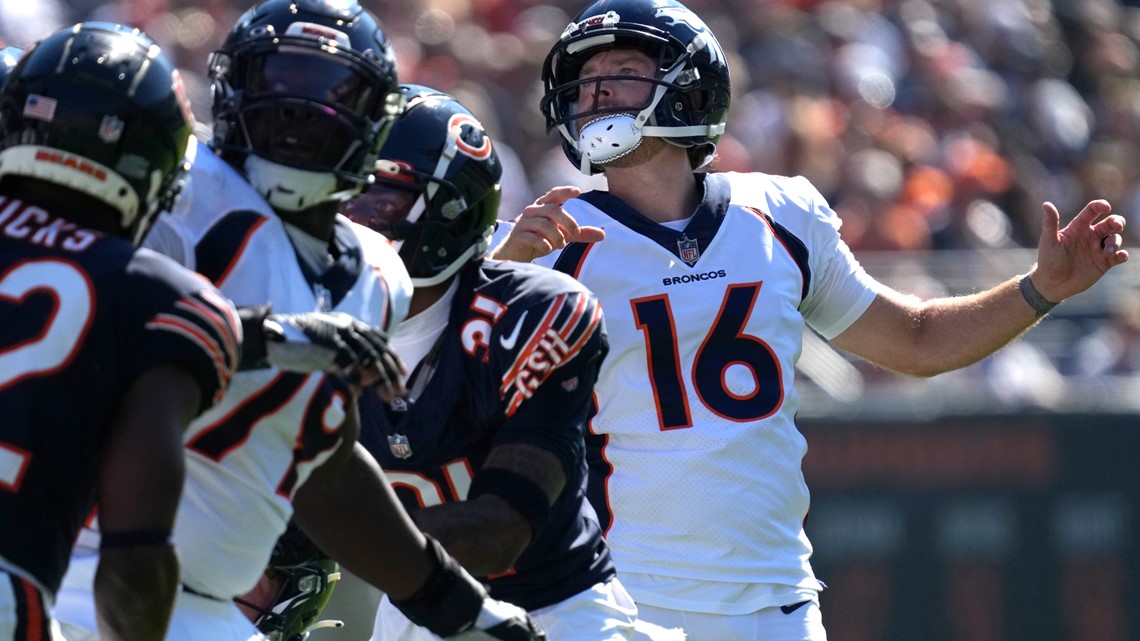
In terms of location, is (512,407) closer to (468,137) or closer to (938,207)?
(468,137)

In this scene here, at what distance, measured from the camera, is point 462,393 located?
3857 mm

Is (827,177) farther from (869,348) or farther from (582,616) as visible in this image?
(582,616)

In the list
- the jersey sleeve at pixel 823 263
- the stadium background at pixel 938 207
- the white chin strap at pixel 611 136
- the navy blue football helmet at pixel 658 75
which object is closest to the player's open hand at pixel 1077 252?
the jersey sleeve at pixel 823 263

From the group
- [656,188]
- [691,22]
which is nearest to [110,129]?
[656,188]

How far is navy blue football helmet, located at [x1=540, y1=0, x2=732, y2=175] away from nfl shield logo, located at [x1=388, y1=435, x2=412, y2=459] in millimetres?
1295

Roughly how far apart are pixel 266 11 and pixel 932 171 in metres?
8.92

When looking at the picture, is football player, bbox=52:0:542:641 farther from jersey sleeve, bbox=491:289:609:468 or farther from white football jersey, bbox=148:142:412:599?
jersey sleeve, bbox=491:289:609:468

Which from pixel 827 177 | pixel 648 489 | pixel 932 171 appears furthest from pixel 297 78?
pixel 932 171

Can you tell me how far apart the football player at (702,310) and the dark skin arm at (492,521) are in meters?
0.83

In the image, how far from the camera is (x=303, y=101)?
3248mm

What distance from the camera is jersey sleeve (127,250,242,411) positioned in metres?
2.65

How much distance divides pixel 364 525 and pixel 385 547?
0.06 metres

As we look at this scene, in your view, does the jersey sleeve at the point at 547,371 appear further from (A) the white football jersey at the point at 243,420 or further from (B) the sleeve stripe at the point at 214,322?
(B) the sleeve stripe at the point at 214,322

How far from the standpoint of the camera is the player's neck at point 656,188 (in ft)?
16.0
